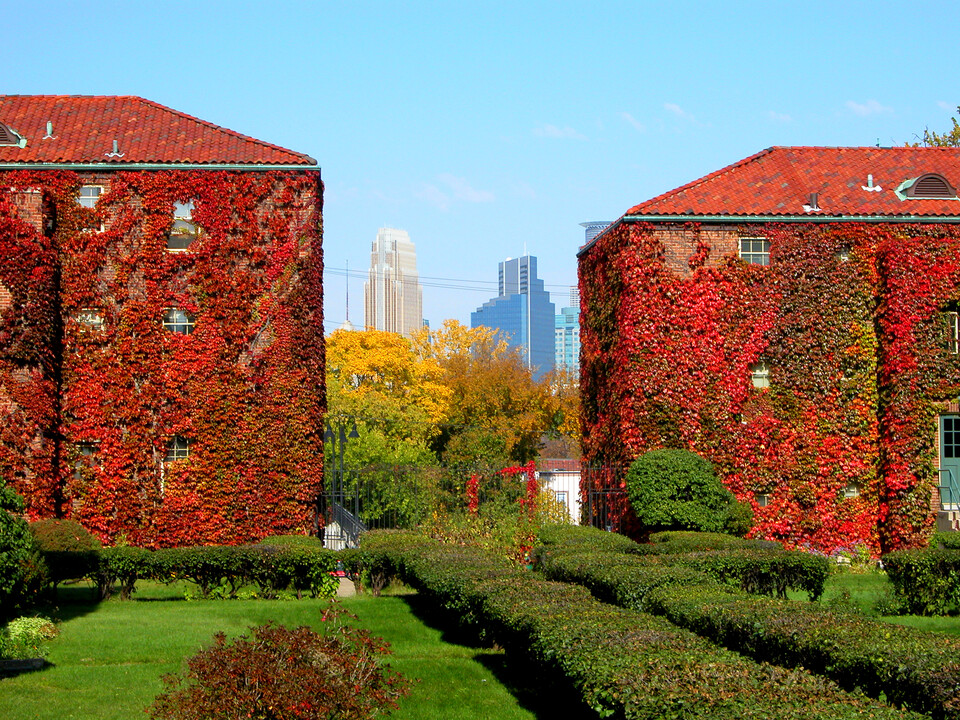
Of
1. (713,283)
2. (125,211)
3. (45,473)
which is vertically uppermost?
(125,211)

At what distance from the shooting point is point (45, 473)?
24.6 m

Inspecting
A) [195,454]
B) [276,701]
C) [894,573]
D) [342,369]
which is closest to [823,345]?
[894,573]

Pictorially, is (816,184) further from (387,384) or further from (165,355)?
(387,384)

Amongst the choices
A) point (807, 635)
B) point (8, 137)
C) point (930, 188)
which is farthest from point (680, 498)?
point (8, 137)

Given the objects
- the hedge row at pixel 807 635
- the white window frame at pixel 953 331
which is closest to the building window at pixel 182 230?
the hedge row at pixel 807 635

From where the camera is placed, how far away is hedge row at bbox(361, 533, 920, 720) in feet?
25.1

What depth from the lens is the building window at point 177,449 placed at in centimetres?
2590

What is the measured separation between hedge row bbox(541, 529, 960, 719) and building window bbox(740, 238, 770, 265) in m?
14.5

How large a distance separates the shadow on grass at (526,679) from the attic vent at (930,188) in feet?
63.5

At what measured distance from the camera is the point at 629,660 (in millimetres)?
9078

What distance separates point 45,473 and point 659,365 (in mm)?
14694

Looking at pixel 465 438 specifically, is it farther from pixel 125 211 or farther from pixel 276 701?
pixel 276 701

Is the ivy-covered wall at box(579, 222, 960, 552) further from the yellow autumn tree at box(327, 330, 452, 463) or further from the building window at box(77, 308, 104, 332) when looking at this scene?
the yellow autumn tree at box(327, 330, 452, 463)

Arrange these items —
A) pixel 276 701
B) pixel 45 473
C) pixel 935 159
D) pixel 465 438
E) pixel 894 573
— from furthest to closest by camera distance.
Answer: pixel 465 438
pixel 935 159
pixel 45 473
pixel 894 573
pixel 276 701
